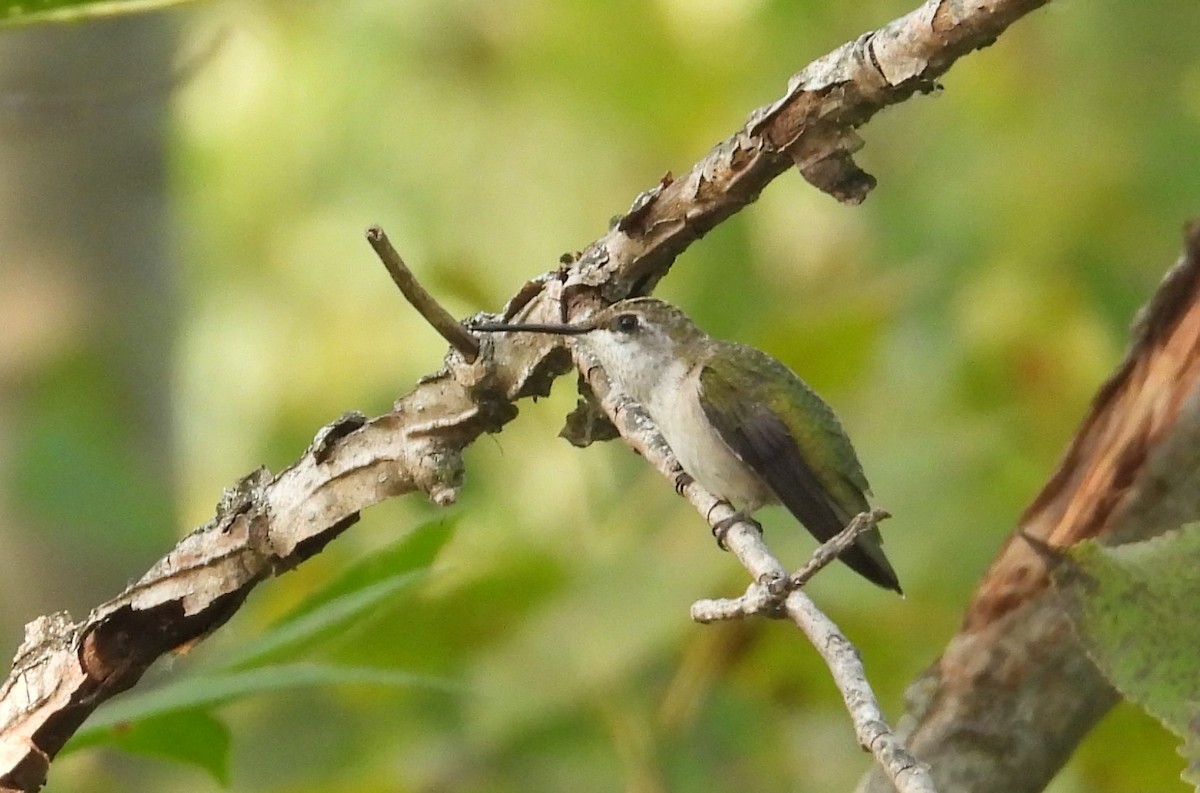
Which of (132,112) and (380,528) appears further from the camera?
(380,528)

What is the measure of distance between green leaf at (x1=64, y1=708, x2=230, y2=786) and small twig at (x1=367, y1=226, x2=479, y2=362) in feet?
1.40

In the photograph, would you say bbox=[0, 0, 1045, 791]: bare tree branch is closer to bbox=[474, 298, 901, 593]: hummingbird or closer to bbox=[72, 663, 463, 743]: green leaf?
bbox=[72, 663, 463, 743]: green leaf

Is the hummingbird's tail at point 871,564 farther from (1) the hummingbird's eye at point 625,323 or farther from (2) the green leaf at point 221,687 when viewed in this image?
(2) the green leaf at point 221,687

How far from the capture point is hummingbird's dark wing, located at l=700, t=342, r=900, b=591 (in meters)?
1.87

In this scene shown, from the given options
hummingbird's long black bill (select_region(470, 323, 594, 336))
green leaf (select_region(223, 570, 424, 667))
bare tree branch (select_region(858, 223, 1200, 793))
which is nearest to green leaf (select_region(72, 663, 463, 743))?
green leaf (select_region(223, 570, 424, 667))

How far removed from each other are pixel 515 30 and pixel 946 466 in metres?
3.10

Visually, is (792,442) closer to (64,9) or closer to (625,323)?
(625,323)

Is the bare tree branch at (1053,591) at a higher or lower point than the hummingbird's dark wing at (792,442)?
lower

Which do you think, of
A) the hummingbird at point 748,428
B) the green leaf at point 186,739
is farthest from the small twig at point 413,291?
the hummingbird at point 748,428

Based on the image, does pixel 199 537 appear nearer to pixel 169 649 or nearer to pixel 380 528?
pixel 169 649

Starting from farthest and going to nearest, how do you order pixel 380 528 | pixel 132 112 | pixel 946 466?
pixel 380 528 → pixel 132 112 → pixel 946 466

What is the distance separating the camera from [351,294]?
475 centimetres

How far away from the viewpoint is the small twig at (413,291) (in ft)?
3.29

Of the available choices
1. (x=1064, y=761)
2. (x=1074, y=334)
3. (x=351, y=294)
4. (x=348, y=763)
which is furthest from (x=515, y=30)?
(x=1064, y=761)
